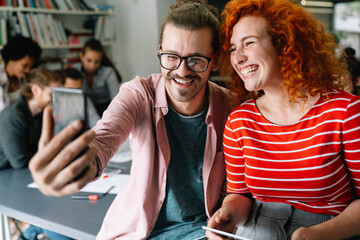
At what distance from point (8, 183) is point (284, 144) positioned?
4.84 feet

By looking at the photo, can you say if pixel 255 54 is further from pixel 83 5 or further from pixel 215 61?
pixel 83 5

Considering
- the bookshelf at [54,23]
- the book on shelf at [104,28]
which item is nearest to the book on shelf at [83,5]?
the bookshelf at [54,23]

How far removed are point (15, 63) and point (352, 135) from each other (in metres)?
3.19

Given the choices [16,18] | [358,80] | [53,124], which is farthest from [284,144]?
[16,18]

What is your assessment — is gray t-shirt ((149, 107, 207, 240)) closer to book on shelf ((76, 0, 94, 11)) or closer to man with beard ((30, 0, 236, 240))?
man with beard ((30, 0, 236, 240))

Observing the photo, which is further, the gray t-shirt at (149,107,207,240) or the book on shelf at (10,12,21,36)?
the book on shelf at (10,12,21,36)

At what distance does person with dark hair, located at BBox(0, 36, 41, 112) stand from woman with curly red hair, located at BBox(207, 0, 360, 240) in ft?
8.63

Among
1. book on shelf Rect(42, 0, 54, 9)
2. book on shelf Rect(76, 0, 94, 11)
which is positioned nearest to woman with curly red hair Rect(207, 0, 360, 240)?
book on shelf Rect(42, 0, 54, 9)

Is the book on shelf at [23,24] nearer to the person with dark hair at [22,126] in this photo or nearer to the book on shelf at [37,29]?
the book on shelf at [37,29]

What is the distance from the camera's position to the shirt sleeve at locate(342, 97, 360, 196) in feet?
3.67

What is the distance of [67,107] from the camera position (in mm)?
868

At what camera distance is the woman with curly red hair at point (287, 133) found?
45.4 inches

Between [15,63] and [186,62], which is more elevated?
[186,62]

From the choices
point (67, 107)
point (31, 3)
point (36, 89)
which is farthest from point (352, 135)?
point (31, 3)
